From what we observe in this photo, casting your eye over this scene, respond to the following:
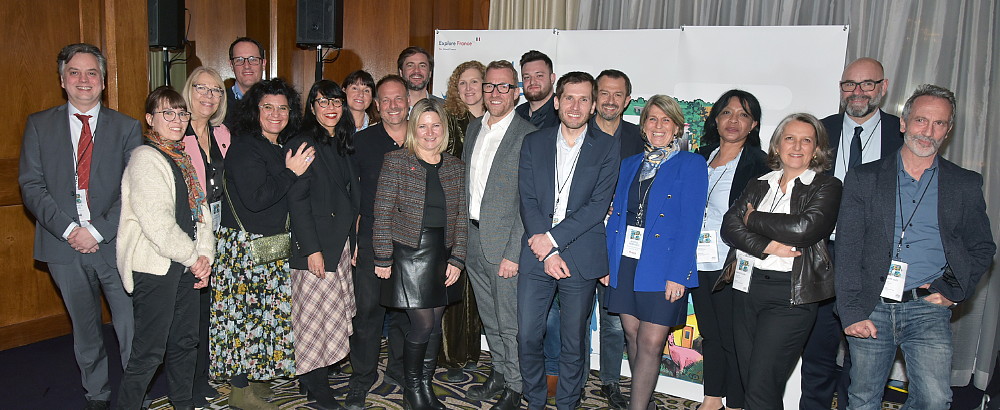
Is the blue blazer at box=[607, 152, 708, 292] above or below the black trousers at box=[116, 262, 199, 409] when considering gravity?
above

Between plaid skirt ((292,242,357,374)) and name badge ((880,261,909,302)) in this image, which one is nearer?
name badge ((880,261,909,302))

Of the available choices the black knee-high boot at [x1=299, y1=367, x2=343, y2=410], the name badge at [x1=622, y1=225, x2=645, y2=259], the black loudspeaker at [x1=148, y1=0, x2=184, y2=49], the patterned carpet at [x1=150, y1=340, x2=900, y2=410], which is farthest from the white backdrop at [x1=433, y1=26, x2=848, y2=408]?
the black loudspeaker at [x1=148, y1=0, x2=184, y2=49]

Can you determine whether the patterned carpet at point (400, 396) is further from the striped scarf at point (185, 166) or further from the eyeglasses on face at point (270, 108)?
the eyeglasses on face at point (270, 108)

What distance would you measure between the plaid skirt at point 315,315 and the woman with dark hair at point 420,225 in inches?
9.4

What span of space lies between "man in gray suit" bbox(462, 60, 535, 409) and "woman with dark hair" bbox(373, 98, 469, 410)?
0.36ft

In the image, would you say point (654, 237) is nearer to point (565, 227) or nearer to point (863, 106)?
point (565, 227)

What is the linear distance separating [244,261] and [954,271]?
310 centimetres

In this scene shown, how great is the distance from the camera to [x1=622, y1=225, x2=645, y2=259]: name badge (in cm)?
313

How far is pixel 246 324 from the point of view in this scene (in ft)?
10.7

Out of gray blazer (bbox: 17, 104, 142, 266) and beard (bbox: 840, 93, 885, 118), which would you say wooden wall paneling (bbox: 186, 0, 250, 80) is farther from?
beard (bbox: 840, 93, 885, 118)

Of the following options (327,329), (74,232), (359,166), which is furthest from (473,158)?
(74,232)

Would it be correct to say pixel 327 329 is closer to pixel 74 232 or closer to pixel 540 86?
pixel 74 232

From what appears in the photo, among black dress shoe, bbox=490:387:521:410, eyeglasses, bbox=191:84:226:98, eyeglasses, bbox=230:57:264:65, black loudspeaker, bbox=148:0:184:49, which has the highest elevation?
black loudspeaker, bbox=148:0:184:49

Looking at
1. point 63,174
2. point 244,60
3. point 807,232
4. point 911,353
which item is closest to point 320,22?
point 244,60
